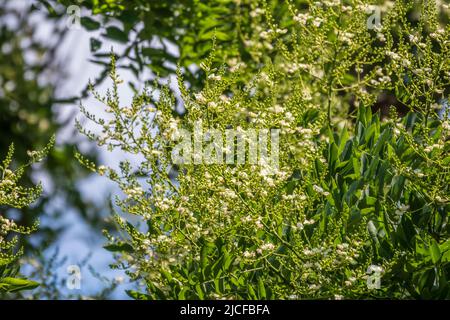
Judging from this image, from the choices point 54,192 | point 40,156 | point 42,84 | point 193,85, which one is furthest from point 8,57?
point 40,156

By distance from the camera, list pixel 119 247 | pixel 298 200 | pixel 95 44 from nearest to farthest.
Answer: pixel 298 200, pixel 119 247, pixel 95 44

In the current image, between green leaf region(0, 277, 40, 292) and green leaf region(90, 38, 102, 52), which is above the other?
green leaf region(90, 38, 102, 52)

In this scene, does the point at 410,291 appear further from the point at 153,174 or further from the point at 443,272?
the point at 153,174

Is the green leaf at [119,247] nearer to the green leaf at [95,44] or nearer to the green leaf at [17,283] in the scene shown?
the green leaf at [17,283]

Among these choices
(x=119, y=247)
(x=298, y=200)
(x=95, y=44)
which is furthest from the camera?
(x=95, y=44)

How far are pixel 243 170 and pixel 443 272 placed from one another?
104 cm

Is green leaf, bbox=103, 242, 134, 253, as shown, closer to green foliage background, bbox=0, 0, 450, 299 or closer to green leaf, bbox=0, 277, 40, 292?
green foliage background, bbox=0, 0, 450, 299

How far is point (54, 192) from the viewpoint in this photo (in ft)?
30.6

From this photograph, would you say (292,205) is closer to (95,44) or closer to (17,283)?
(17,283)

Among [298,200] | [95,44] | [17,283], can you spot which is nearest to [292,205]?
[298,200]

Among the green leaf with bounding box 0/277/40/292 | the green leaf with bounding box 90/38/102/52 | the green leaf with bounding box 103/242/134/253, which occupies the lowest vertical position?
the green leaf with bounding box 0/277/40/292

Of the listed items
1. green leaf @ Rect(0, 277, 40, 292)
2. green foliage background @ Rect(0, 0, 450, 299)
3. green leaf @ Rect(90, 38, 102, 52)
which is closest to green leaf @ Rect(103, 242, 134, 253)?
green foliage background @ Rect(0, 0, 450, 299)

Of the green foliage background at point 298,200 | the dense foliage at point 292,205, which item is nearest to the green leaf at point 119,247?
the green foliage background at point 298,200

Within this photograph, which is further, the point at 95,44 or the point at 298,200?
the point at 95,44
